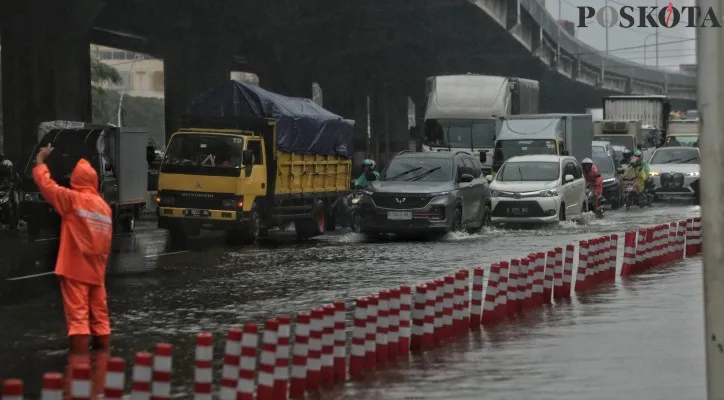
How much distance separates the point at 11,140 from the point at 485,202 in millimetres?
15610

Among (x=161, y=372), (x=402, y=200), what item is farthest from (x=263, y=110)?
(x=161, y=372)

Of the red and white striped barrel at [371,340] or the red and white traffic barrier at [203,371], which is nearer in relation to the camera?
the red and white traffic barrier at [203,371]

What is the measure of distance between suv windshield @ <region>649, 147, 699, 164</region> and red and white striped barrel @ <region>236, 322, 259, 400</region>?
4077 cm

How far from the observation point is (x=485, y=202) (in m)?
33.4

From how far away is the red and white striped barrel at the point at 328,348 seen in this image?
1130 centimetres

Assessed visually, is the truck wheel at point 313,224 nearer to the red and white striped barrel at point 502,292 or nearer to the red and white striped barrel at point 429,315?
the red and white striped barrel at point 502,292

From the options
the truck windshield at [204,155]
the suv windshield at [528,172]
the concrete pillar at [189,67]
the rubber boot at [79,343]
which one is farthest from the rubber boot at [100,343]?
the concrete pillar at [189,67]

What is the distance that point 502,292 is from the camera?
16109 millimetres

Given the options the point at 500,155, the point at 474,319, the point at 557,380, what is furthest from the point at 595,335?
the point at 500,155

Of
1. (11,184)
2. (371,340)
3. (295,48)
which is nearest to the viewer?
(371,340)

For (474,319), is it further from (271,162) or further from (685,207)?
(685,207)

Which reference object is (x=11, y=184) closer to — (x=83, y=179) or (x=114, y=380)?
(x=83, y=179)

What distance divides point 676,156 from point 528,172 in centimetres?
1546

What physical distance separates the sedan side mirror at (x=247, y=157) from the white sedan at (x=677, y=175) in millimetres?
21857
